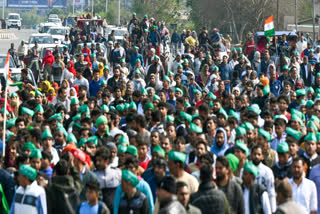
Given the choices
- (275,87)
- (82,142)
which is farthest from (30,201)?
(275,87)

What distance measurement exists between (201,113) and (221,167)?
541 centimetres

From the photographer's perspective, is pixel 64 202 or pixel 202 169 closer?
pixel 202 169

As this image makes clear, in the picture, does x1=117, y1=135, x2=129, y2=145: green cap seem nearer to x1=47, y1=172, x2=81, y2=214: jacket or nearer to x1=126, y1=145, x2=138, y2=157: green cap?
x1=126, y1=145, x2=138, y2=157: green cap

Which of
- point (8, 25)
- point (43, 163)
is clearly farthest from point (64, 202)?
point (8, 25)

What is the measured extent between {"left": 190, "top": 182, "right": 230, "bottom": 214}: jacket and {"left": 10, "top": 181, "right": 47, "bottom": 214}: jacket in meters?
1.67

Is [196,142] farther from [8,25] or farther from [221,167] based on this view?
[8,25]

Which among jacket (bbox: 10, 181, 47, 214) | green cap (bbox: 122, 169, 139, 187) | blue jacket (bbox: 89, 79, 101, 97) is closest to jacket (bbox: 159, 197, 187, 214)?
green cap (bbox: 122, 169, 139, 187)

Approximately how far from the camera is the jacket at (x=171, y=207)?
809 centimetres

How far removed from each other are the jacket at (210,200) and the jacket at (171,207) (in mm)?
836

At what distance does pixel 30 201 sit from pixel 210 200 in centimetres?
198

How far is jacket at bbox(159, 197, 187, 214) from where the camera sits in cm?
809

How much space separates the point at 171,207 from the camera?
8125 millimetres

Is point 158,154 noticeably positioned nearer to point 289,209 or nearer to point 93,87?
point 289,209

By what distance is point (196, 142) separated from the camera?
39.1 ft
